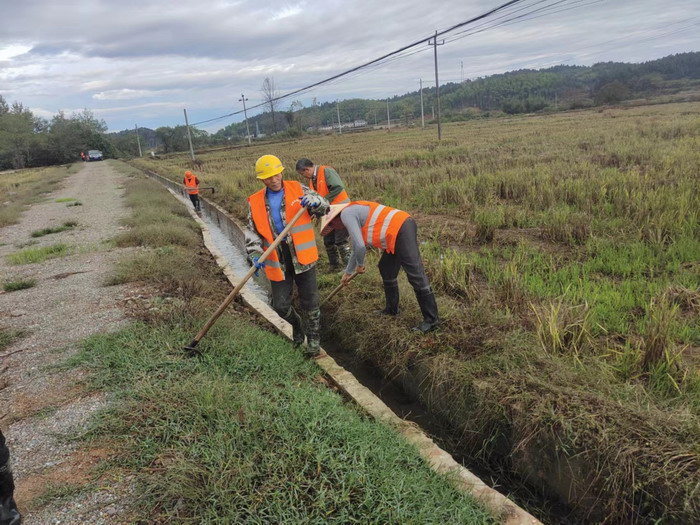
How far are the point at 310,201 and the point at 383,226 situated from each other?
0.72m

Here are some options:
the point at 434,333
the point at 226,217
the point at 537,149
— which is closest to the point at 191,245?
the point at 226,217

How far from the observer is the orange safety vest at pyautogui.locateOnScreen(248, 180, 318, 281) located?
149 inches

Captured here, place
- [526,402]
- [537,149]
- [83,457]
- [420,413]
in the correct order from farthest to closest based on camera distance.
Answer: [537,149]
[420,413]
[526,402]
[83,457]

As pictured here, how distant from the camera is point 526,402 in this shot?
2945 millimetres

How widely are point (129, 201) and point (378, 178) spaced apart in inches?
327

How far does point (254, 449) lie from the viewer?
8.13ft

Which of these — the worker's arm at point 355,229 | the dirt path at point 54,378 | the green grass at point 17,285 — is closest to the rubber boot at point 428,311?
the worker's arm at point 355,229

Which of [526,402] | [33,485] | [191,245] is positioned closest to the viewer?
[33,485]

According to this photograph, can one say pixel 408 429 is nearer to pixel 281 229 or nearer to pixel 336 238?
pixel 281 229

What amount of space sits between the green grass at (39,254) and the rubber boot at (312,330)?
6.31 meters

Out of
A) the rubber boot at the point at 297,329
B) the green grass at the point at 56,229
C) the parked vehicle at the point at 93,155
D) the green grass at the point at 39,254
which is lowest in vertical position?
the rubber boot at the point at 297,329

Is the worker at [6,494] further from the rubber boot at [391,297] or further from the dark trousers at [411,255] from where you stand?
the rubber boot at [391,297]

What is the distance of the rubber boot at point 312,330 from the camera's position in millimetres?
4145

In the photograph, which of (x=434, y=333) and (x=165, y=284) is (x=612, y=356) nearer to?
(x=434, y=333)
